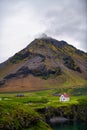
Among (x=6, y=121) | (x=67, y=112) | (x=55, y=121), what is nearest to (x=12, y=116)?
(x=6, y=121)

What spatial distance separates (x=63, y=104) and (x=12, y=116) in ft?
368

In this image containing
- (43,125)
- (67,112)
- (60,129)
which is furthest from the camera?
(67,112)

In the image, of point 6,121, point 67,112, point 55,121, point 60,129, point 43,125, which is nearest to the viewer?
point 6,121

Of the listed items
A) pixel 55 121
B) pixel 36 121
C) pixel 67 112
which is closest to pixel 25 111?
pixel 36 121

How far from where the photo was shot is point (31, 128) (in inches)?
3497

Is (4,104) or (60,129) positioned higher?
(4,104)

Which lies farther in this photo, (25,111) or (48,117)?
(48,117)

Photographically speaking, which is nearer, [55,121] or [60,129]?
[60,129]

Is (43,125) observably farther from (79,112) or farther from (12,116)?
(79,112)

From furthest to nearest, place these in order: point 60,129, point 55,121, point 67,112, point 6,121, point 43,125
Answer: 1. point 67,112
2. point 55,121
3. point 60,129
4. point 43,125
5. point 6,121

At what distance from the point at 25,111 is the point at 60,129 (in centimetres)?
5041

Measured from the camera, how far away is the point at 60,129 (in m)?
142

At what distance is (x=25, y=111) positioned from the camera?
9388 centimetres

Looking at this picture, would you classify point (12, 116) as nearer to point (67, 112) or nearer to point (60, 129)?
point (60, 129)
